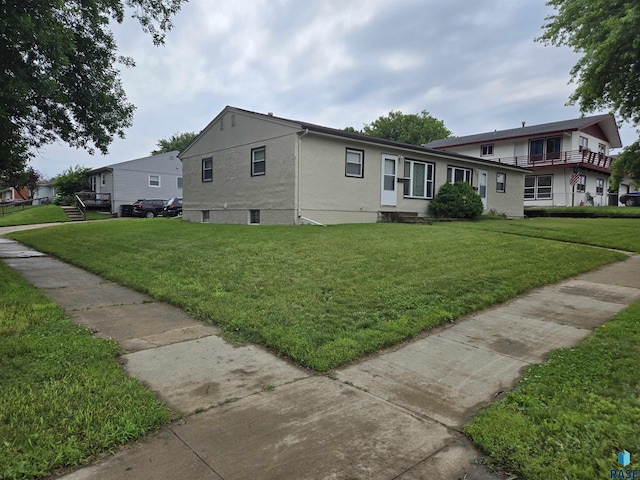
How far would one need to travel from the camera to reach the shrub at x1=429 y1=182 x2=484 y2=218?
57.2ft

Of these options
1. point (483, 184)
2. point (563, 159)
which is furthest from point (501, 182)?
point (563, 159)

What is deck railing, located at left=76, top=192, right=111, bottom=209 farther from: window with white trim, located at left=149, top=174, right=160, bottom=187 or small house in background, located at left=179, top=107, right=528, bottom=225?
small house in background, located at left=179, top=107, right=528, bottom=225

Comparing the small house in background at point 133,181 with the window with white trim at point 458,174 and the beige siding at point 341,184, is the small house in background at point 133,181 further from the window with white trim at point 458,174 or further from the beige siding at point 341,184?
the window with white trim at point 458,174

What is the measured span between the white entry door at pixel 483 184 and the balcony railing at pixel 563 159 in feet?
31.9

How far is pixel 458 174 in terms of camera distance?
19297 mm

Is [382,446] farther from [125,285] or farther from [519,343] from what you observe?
[125,285]

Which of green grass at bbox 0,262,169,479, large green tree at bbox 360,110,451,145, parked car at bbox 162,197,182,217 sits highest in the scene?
large green tree at bbox 360,110,451,145

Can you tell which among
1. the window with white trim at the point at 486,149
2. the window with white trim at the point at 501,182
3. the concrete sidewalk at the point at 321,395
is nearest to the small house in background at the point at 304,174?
the window with white trim at the point at 501,182

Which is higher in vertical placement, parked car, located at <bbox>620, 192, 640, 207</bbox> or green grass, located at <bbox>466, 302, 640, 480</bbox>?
parked car, located at <bbox>620, 192, 640, 207</bbox>

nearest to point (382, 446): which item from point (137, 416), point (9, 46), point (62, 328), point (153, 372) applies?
point (137, 416)

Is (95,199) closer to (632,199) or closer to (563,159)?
(563,159)

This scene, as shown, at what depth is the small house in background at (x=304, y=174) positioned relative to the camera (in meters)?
14.3

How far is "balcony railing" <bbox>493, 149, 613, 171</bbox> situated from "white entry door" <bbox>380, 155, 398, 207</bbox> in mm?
16537

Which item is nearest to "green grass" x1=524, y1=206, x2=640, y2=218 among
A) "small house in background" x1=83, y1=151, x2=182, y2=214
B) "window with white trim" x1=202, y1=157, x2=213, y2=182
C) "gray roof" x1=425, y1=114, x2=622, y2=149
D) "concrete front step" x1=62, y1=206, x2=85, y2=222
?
"gray roof" x1=425, y1=114, x2=622, y2=149
